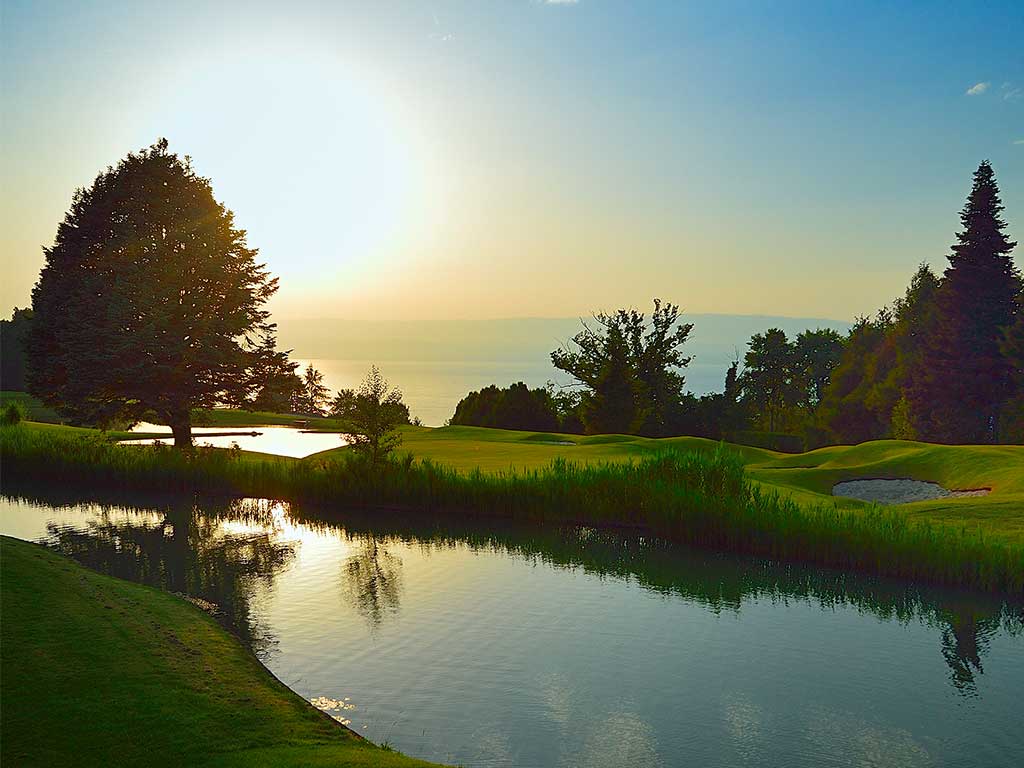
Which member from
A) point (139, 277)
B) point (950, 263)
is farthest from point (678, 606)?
point (950, 263)

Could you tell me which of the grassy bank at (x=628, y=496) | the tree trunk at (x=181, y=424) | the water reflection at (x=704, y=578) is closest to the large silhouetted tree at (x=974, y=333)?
the grassy bank at (x=628, y=496)

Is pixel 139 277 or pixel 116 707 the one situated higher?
pixel 139 277

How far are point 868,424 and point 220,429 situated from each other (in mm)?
53683

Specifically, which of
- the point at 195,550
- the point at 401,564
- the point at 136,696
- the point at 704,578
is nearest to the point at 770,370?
the point at 704,578

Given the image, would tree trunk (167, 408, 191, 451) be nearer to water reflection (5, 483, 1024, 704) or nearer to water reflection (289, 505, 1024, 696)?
water reflection (5, 483, 1024, 704)

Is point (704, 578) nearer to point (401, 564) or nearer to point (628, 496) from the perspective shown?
point (628, 496)

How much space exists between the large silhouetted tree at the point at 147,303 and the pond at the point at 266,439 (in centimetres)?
422

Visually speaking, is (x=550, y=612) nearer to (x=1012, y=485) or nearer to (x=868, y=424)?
(x=1012, y=485)

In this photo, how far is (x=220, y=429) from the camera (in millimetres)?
41844

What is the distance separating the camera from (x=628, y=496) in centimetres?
1898

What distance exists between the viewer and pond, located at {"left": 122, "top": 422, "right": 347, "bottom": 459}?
32859mm

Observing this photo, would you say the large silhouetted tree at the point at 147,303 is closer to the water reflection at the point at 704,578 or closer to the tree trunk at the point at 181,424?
the tree trunk at the point at 181,424

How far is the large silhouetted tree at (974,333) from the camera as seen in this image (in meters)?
51.8

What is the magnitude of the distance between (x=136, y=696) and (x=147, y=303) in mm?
21087
